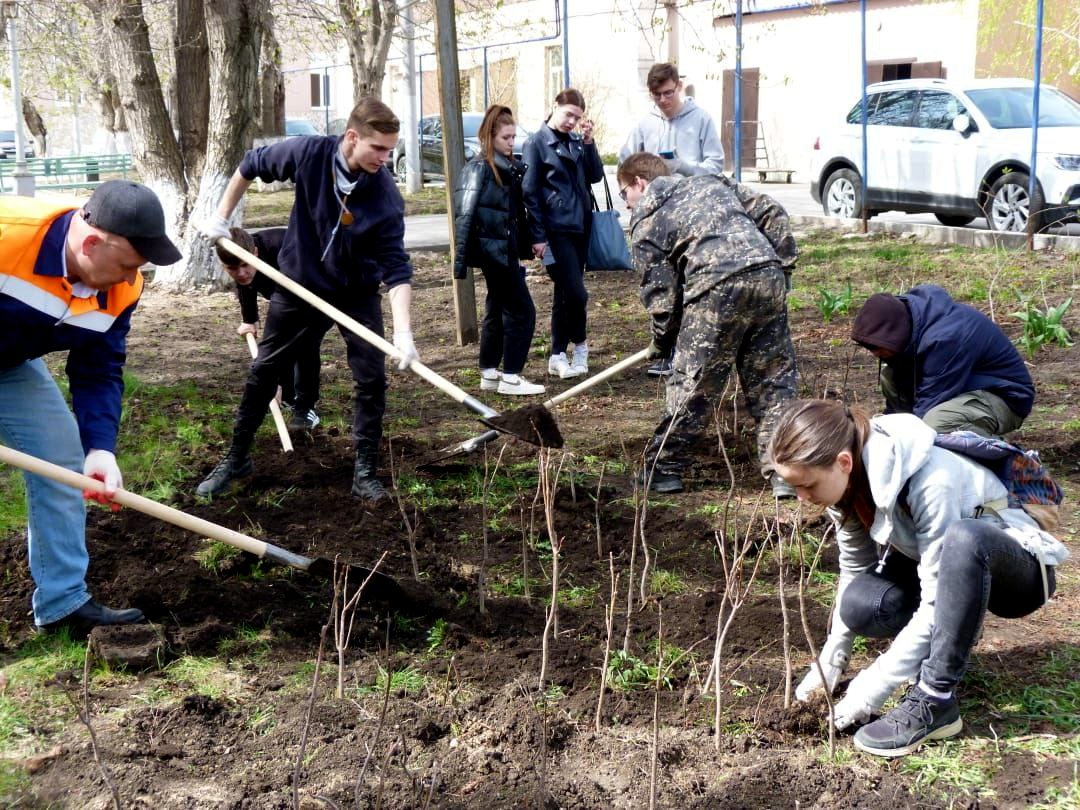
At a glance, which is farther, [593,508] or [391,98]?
Result: [391,98]

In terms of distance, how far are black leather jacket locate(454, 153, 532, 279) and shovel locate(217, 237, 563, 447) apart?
1.69 m

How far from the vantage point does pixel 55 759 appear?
280 cm

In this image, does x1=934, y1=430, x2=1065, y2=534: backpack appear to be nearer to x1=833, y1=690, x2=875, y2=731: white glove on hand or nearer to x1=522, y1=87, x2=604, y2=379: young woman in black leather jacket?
x1=833, y1=690, x2=875, y2=731: white glove on hand

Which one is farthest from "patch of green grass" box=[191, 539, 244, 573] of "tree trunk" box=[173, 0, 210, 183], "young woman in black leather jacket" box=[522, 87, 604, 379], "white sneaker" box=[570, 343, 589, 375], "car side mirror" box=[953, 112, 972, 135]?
"car side mirror" box=[953, 112, 972, 135]

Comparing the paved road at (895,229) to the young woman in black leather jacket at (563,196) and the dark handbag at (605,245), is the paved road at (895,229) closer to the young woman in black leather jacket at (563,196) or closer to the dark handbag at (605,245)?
the dark handbag at (605,245)

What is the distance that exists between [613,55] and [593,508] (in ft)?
73.4

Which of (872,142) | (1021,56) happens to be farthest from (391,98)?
(872,142)

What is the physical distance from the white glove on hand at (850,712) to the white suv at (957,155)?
25.1ft

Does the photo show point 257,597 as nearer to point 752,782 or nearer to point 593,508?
point 593,508

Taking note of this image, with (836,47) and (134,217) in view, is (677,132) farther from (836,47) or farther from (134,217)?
(836,47)

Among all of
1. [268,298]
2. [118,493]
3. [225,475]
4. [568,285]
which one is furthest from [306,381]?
[118,493]

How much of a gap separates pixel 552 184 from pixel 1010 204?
5.95 metres

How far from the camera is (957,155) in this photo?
35.9 ft

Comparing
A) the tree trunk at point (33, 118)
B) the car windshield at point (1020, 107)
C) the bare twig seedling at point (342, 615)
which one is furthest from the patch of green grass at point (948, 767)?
the tree trunk at point (33, 118)
